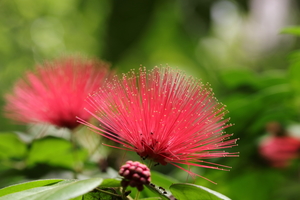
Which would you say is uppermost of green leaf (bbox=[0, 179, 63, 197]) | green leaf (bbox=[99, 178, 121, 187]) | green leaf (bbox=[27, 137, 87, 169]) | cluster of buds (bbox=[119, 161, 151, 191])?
green leaf (bbox=[27, 137, 87, 169])

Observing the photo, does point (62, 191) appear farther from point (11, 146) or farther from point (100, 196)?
point (11, 146)

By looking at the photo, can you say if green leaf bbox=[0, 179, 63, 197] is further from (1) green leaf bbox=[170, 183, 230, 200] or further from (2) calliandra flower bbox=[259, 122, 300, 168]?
(2) calliandra flower bbox=[259, 122, 300, 168]

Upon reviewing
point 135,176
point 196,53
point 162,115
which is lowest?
point 135,176

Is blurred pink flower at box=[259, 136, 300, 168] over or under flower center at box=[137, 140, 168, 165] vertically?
over

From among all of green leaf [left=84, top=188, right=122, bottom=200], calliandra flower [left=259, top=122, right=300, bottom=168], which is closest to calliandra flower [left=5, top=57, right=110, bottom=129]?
green leaf [left=84, top=188, right=122, bottom=200]

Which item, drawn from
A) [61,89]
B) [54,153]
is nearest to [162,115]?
[61,89]

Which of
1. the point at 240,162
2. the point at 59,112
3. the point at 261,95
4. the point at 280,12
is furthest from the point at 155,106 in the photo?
the point at 280,12

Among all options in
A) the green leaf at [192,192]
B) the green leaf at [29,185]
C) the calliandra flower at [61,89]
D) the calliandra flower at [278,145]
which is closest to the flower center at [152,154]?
the green leaf at [192,192]
